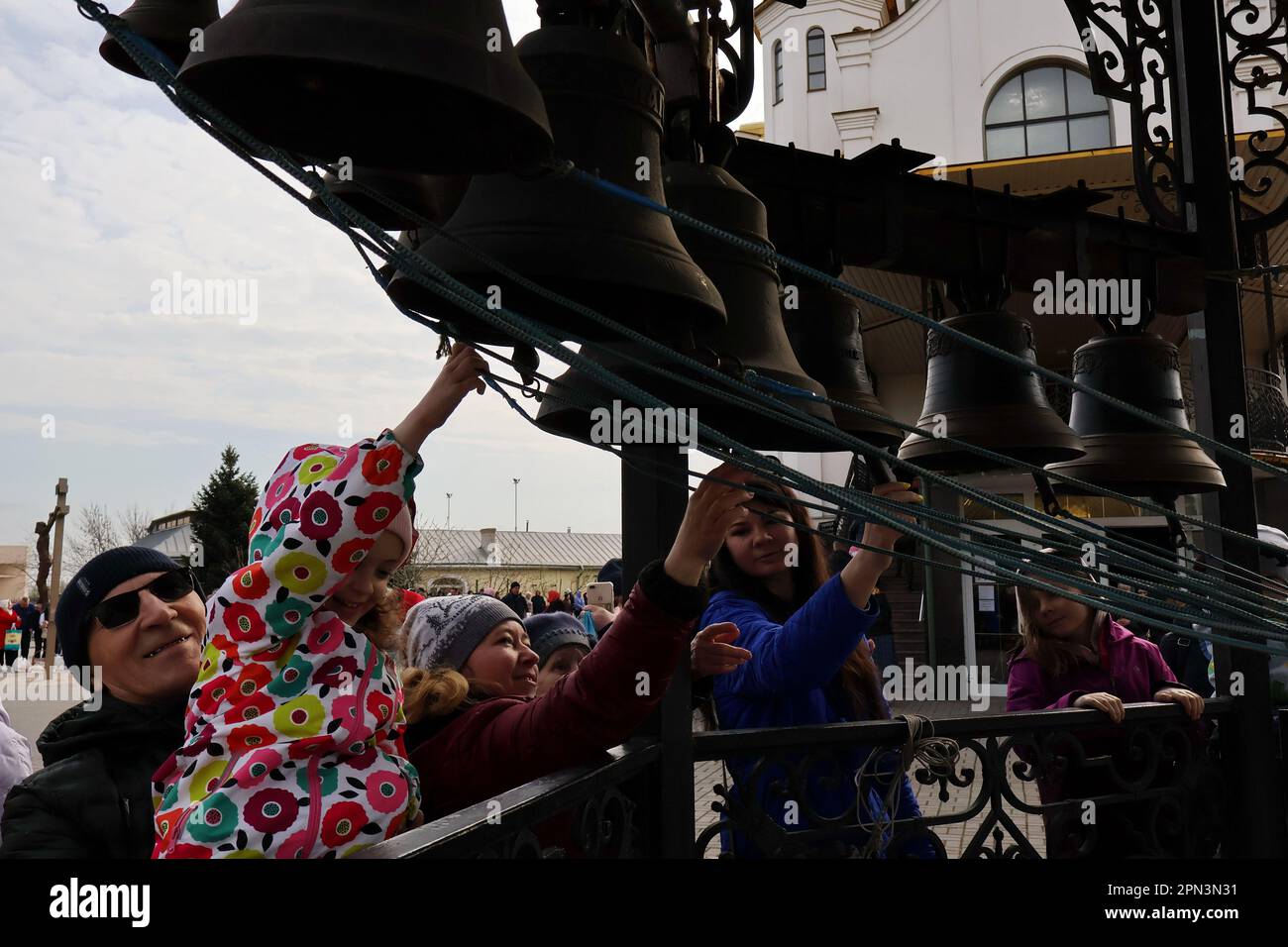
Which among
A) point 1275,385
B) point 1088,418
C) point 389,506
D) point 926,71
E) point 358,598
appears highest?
point 926,71

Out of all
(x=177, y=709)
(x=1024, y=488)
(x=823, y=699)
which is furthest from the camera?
(x=1024, y=488)

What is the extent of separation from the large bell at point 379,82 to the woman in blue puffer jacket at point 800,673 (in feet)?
3.96

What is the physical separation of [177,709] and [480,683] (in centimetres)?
68

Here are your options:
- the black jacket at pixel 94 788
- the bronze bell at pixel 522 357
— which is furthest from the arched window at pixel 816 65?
the black jacket at pixel 94 788

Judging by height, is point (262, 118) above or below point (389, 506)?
above

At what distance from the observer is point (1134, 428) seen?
3.61 metres

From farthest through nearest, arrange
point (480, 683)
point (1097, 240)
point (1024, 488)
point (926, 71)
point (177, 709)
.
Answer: point (926, 71) → point (1024, 488) → point (1097, 240) → point (480, 683) → point (177, 709)

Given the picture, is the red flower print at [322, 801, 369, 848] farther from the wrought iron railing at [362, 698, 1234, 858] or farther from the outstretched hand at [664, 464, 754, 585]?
the outstretched hand at [664, 464, 754, 585]

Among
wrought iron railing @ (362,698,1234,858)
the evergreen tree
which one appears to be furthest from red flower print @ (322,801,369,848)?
the evergreen tree

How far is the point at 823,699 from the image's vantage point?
9.60 ft

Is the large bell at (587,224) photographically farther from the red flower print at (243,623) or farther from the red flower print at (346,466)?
the red flower print at (243,623)

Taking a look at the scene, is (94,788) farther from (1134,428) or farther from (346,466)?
(1134,428)

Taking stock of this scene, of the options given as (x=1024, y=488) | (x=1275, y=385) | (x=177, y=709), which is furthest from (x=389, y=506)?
(x=1275, y=385)

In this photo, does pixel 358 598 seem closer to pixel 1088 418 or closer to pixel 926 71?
pixel 1088 418
